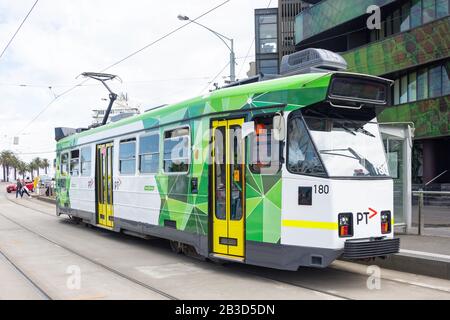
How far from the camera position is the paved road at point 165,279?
22.1 ft

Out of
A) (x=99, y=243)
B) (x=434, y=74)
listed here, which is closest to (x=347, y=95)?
(x=99, y=243)

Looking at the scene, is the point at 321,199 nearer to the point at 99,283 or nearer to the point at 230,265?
the point at 230,265

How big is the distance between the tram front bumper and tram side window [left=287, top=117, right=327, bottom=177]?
1.09 meters

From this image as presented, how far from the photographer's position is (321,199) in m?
6.77

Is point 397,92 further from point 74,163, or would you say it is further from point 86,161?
point 86,161

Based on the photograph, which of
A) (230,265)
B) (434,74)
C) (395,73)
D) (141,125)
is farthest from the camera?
(395,73)

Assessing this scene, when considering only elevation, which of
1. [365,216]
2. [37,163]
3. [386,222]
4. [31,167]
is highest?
[37,163]

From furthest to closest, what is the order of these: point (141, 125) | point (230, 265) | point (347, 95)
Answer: point (141, 125) < point (230, 265) < point (347, 95)

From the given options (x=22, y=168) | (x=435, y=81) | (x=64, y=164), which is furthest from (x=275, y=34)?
(x=22, y=168)

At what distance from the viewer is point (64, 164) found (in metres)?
17.3

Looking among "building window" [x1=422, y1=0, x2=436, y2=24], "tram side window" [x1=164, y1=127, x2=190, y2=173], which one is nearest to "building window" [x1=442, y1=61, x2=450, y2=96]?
"building window" [x1=422, y1=0, x2=436, y2=24]

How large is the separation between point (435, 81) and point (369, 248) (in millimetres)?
21910

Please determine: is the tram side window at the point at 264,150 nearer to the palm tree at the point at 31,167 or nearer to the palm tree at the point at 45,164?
the palm tree at the point at 31,167

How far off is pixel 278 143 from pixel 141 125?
4.60 meters
